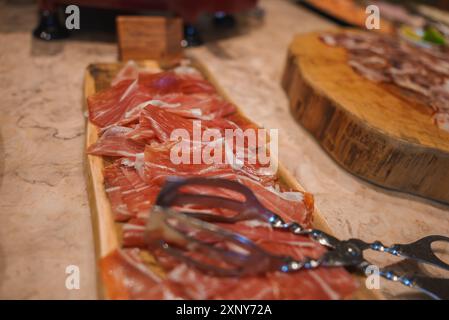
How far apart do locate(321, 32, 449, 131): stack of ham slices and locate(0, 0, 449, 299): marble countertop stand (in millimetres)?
594

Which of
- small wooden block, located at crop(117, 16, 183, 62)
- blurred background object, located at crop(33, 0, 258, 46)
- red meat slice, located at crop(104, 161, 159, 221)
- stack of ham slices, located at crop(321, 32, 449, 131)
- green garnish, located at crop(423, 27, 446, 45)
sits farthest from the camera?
green garnish, located at crop(423, 27, 446, 45)

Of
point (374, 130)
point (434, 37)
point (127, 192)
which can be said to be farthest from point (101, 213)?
point (434, 37)

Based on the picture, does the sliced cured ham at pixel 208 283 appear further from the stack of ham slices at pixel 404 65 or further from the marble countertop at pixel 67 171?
the stack of ham slices at pixel 404 65

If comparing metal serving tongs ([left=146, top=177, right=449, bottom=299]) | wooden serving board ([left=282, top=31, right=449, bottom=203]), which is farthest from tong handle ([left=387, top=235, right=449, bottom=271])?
wooden serving board ([left=282, top=31, right=449, bottom=203])

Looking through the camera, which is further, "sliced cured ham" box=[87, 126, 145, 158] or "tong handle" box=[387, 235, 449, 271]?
"sliced cured ham" box=[87, 126, 145, 158]

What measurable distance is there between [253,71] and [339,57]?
31.2 inches

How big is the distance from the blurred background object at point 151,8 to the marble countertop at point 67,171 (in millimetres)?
119

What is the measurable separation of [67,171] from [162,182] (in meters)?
0.65

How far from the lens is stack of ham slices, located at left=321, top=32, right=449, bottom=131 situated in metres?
2.15

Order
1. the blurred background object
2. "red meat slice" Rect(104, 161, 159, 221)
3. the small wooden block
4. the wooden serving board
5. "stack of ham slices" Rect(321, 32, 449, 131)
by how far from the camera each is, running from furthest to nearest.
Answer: the blurred background object, the small wooden block, "stack of ham slices" Rect(321, 32, 449, 131), the wooden serving board, "red meat slice" Rect(104, 161, 159, 221)

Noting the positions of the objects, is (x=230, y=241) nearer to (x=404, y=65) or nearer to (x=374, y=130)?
(x=374, y=130)

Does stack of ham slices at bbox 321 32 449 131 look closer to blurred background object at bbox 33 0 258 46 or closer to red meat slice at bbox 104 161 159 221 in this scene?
blurred background object at bbox 33 0 258 46

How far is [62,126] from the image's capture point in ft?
6.56

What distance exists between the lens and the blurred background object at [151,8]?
2689mm
